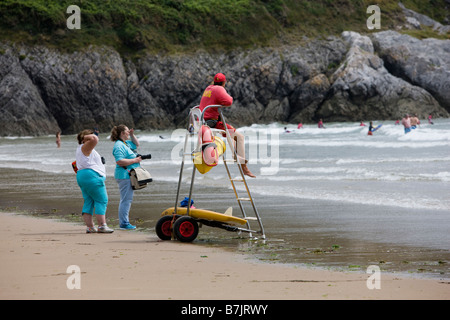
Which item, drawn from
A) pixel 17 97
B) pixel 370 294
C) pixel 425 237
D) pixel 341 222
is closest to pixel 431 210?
pixel 341 222

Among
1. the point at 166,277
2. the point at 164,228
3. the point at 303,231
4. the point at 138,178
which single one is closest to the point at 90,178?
the point at 138,178

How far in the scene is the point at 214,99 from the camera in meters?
8.69

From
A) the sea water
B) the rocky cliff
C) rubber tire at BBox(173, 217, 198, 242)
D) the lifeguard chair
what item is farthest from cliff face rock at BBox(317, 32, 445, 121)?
rubber tire at BBox(173, 217, 198, 242)

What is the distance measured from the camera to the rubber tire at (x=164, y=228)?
30.0 ft

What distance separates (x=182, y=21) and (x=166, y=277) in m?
82.2

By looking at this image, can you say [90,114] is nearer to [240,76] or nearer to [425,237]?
[240,76]

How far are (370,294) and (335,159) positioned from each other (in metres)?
19.2

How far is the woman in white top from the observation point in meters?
9.84

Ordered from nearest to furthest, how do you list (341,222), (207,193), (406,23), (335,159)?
(341,222), (207,193), (335,159), (406,23)

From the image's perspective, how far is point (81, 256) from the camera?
25.4ft

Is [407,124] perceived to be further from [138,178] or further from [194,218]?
[194,218]

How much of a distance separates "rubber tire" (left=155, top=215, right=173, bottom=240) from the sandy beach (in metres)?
0.18

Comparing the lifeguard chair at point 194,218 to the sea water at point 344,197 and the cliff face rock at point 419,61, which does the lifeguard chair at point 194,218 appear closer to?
the sea water at point 344,197

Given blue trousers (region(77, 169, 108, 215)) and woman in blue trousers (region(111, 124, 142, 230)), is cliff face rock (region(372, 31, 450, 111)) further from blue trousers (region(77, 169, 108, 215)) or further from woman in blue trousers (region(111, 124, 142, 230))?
blue trousers (region(77, 169, 108, 215))
